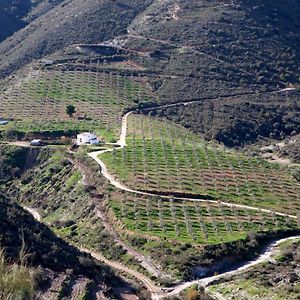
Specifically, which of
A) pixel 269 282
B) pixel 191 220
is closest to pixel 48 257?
pixel 269 282

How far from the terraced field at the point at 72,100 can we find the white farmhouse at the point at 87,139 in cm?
166

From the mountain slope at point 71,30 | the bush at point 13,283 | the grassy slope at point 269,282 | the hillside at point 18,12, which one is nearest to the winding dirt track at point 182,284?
the grassy slope at point 269,282

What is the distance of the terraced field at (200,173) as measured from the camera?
169 ft

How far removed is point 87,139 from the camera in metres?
64.3

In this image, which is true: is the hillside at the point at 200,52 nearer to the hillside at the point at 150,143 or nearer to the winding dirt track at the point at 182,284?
the hillside at the point at 150,143

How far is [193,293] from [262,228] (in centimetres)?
1179

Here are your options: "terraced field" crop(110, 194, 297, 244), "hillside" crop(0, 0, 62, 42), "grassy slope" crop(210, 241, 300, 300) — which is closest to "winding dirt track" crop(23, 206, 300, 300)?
"grassy slope" crop(210, 241, 300, 300)

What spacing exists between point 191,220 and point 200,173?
994 cm

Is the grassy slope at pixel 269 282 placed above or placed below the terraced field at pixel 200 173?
above

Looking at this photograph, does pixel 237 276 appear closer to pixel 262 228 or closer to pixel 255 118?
pixel 262 228

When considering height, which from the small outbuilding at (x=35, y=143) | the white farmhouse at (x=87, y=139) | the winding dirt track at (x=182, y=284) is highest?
the winding dirt track at (x=182, y=284)

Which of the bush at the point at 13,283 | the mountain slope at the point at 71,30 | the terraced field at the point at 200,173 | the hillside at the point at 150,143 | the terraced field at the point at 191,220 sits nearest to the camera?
the bush at the point at 13,283

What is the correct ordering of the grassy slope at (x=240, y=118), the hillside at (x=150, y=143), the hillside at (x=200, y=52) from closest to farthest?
the hillside at (x=150, y=143)
the grassy slope at (x=240, y=118)
the hillside at (x=200, y=52)

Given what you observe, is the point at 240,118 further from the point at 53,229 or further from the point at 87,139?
the point at 53,229
